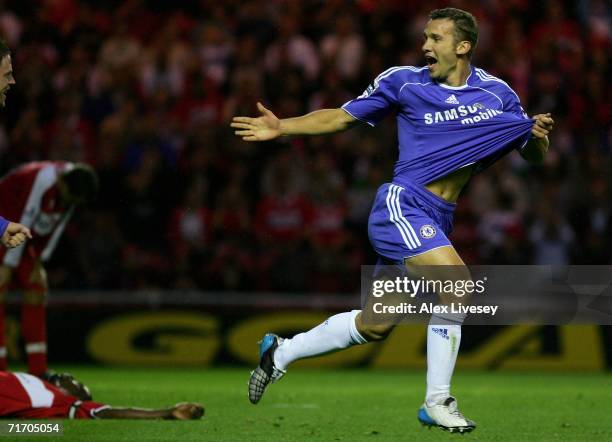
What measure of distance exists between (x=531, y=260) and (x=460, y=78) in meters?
5.81

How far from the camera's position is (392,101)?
7215mm

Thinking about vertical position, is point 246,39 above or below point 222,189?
above

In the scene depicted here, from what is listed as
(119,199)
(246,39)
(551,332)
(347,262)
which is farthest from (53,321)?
(551,332)

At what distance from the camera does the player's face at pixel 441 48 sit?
7098mm

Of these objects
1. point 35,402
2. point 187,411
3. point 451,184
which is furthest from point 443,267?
point 35,402

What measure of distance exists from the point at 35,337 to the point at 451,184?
3754mm

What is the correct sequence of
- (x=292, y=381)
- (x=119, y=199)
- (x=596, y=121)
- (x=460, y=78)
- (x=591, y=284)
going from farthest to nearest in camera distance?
(x=596, y=121), (x=119, y=199), (x=591, y=284), (x=292, y=381), (x=460, y=78)

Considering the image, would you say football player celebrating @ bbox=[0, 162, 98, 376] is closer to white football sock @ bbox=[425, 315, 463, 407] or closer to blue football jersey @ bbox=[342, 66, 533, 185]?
blue football jersey @ bbox=[342, 66, 533, 185]

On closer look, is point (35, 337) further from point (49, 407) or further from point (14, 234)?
point (14, 234)

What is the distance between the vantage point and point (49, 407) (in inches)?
288

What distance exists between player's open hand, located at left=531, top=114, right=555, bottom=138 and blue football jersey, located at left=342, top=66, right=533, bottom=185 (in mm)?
68

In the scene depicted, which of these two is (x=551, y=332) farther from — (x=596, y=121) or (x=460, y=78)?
(x=460, y=78)

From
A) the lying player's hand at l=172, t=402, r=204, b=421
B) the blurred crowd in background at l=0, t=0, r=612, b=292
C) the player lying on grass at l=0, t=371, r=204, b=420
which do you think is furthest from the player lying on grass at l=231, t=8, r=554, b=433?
the blurred crowd in background at l=0, t=0, r=612, b=292

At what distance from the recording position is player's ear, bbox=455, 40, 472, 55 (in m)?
7.11
